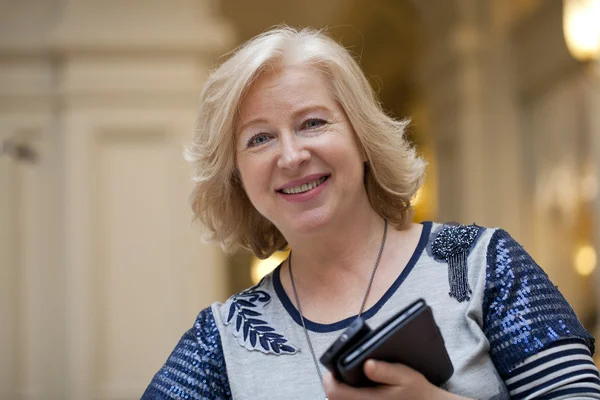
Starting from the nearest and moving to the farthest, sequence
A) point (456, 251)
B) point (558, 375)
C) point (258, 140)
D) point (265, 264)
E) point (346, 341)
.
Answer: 1. point (346, 341)
2. point (558, 375)
3. point (456, 251)
4. point (258, 140)
5. point (265, 264)

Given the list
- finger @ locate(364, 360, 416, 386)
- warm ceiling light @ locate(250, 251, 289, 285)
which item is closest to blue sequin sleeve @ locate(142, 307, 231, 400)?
finger @ locate(364, 360, 416, 386)

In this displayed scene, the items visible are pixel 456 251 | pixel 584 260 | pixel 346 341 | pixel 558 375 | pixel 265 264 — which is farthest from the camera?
pixel 265 264

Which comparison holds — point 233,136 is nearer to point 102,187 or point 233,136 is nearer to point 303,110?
point 303,110

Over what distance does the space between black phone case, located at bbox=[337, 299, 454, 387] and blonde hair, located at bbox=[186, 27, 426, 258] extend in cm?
54

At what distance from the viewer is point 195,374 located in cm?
208

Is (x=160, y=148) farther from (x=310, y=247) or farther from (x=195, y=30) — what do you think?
(x=310, y=247)

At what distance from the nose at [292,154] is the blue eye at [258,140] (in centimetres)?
7

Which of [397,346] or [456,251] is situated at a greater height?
[456,251]

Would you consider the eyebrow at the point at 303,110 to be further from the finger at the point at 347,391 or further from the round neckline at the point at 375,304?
the finger at the point at 347,391

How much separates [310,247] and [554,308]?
61 centimetres

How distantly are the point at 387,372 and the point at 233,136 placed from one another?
81 centimetres

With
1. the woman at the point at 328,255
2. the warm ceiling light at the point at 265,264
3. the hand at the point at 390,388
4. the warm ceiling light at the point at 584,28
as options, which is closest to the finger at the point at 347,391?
the hand at the point at 390,388

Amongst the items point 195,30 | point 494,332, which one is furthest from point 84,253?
point 494,332

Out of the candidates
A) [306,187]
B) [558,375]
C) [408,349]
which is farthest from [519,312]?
[306,187]
